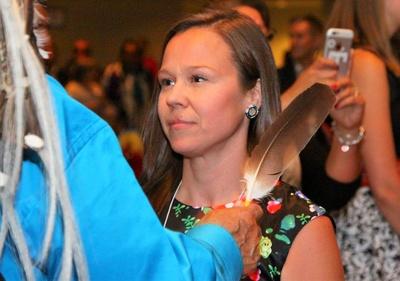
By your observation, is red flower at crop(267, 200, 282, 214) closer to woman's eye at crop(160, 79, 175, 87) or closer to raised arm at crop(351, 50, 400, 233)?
woman's eye at crop(160, 79, 175, 87)

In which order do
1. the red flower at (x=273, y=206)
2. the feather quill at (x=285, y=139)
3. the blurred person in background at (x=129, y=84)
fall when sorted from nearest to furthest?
the feather quill at (x=285, y=139)
the red flower at (x=273, y=206)
the blurred person in background at (x=129, y=84)

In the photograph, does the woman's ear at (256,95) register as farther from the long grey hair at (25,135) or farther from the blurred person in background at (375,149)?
the long grey hair at (25,135)

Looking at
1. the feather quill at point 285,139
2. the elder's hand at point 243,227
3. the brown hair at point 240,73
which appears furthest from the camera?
the brown hair at point 240,73

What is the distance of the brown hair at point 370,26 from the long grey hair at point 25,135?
58.8 inches

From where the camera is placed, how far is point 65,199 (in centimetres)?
117

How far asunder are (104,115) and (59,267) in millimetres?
4380

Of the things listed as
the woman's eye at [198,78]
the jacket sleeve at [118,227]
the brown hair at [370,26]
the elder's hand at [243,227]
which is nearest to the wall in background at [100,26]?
the brown hair at [370,26]

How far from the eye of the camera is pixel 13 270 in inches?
52.2

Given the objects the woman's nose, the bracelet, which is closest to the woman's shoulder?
the bracelet

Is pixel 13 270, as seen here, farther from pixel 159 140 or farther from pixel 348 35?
Result: pixel 348 35

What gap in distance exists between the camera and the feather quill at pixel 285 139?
1.76 m

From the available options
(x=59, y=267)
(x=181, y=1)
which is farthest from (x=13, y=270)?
(x=181, y=1)

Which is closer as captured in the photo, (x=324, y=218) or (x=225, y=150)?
(x=324, y=218)

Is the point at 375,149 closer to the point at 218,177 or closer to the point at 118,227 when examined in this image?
the point at 218,177
